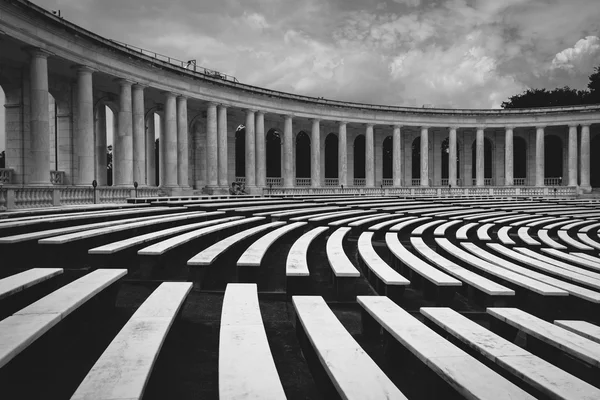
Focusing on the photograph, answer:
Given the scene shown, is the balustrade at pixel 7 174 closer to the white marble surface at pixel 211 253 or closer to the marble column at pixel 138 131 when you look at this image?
the marble column at pixel 138 131

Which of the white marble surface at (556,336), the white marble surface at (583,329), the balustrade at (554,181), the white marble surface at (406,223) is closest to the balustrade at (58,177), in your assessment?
the white marble surface at (406,223)

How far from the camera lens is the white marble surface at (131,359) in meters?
3.75

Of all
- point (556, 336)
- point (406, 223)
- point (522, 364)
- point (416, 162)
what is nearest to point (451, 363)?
point (522, 364)

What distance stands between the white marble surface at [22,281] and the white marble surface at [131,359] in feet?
5.77

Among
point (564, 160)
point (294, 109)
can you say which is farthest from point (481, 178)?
point (294, 109)

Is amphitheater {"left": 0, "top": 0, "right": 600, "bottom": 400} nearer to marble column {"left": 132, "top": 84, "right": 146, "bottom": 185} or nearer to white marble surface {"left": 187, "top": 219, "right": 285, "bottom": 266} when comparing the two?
white marble surface {"left": 187, "top": 219, "right": 285, "bottom": 266}

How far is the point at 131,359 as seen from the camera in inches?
174

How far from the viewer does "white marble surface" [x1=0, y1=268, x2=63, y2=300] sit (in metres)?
5.90

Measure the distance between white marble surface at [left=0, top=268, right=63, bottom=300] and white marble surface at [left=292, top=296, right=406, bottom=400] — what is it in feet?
13.3

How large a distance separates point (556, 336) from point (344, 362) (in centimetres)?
285

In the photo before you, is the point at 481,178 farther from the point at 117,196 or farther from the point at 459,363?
the point at 459,363

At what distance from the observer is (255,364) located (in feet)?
14.6

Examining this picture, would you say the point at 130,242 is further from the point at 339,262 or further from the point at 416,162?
the point at 416,162

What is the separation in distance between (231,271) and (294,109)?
4963cm
